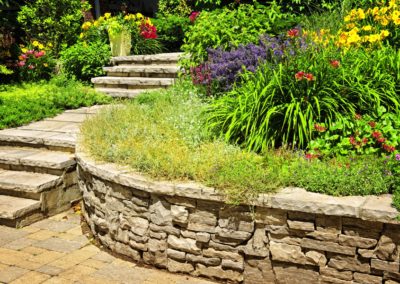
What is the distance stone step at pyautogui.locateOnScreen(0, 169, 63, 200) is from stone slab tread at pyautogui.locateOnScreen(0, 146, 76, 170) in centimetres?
12

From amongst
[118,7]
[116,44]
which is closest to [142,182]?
[116,44]

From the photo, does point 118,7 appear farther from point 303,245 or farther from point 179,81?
point 303,245

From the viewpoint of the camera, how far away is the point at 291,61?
4777 millimetres

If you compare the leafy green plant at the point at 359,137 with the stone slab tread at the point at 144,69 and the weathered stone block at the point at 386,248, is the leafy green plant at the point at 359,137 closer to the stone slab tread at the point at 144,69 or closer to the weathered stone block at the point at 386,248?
the weathered stone block at the point at 386,248

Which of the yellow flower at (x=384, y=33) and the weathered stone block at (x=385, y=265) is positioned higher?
the yellow flower at (x=384, y=33)

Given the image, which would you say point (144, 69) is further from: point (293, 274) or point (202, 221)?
point (293, 274)

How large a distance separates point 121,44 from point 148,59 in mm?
721

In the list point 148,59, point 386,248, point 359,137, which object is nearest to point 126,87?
point 148,59

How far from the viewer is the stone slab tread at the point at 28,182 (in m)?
5.20

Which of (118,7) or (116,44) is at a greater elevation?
(118,7)

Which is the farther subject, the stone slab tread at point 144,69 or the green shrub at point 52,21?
the green shrub at point 52,21

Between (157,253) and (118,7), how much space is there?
1050 cm

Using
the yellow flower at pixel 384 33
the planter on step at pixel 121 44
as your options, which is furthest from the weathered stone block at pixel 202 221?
the planter on step at pixel 121 44

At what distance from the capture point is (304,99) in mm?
4480
